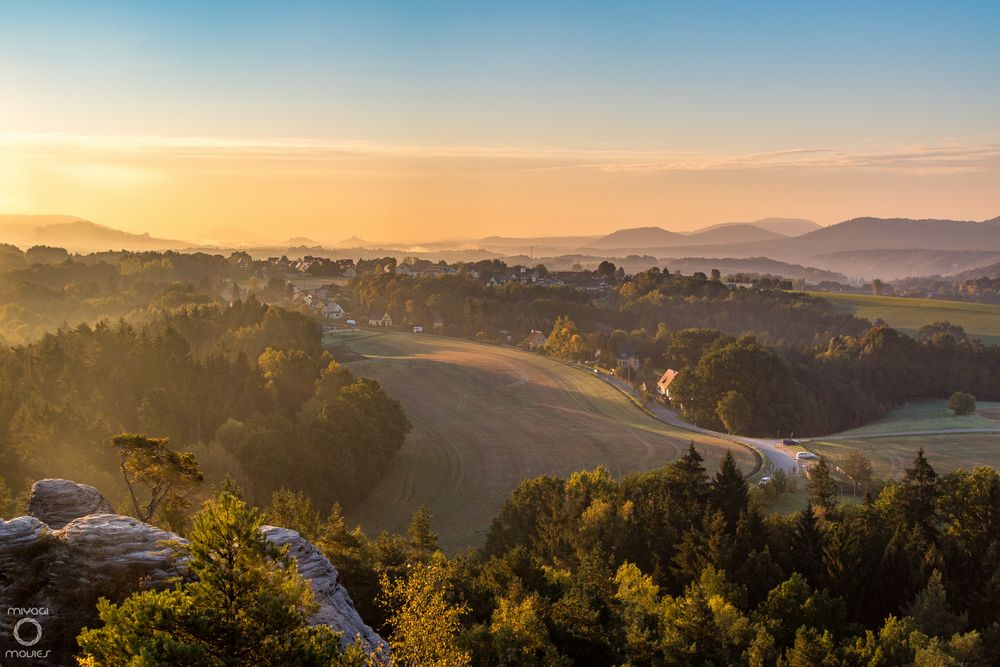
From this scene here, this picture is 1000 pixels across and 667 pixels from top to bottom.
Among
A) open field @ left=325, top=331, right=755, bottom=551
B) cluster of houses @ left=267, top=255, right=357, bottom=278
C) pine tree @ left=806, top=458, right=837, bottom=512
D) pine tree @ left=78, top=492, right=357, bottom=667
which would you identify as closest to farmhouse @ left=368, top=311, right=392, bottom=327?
open field @ left=325, top=331, right=755, bottom=551

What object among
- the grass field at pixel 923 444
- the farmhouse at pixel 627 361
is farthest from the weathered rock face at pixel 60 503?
the farmhouse at pixel 627 361

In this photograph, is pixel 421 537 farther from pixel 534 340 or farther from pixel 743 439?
pixel 534 340

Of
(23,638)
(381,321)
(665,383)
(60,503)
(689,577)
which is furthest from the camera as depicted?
(381,321)

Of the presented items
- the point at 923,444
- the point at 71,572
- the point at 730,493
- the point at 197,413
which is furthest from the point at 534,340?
the point at 71,572

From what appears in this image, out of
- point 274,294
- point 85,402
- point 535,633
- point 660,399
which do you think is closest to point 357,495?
point 85,402

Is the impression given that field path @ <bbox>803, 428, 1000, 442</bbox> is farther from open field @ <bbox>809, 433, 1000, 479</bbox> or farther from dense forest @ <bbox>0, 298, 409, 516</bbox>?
dense forest @ <bbox>0, 298, 409, 516</bbox>

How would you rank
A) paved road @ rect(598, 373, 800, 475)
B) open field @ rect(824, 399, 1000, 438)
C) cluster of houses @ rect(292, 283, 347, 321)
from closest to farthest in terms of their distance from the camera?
paved road @ rect(598, 373, 800, 475) → open field @ rect(824, 399, 1000, 438) → cluster of houses @ rect(292, 283, 347, 321)

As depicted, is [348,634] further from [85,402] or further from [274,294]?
[274,294]
